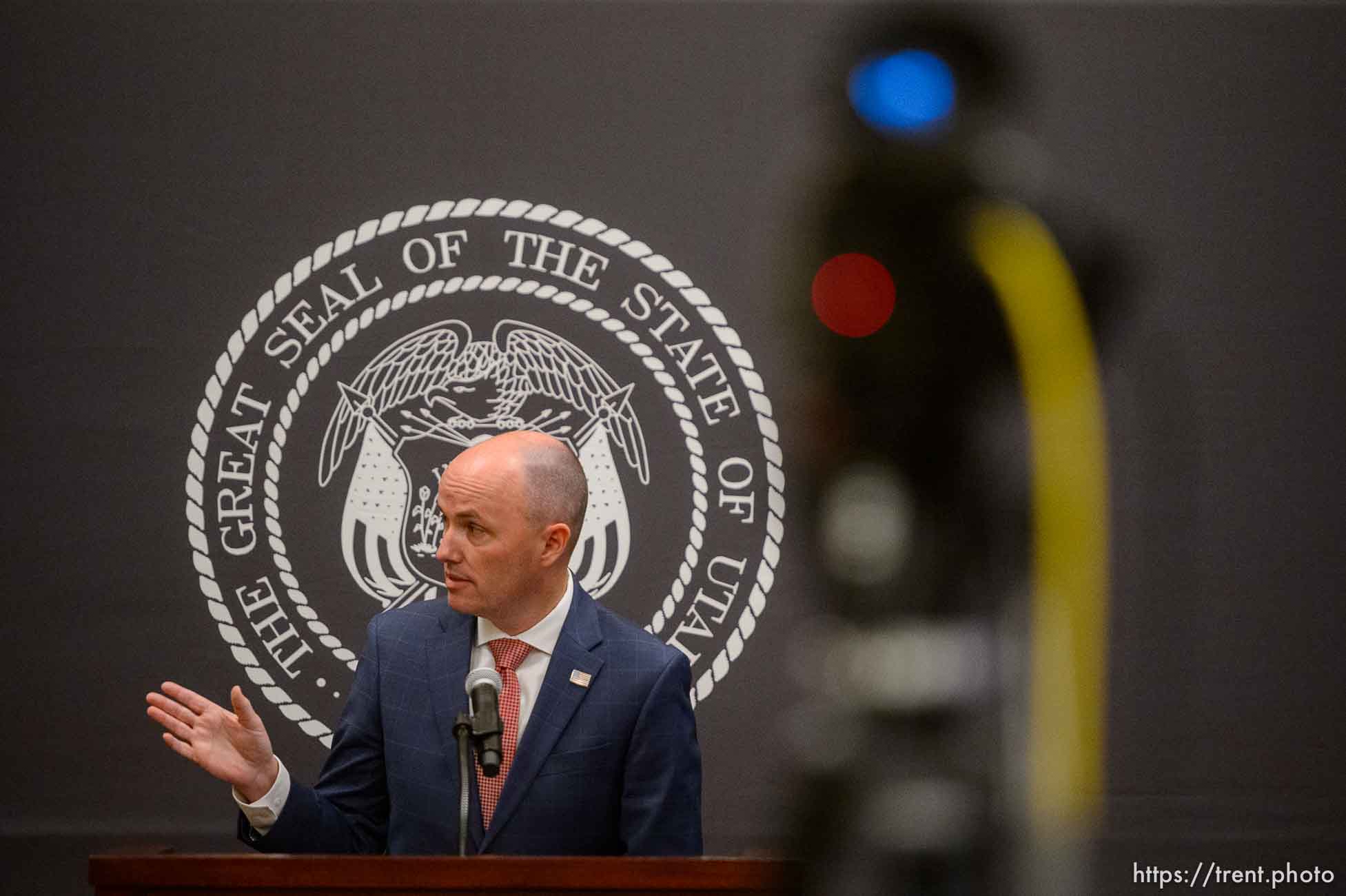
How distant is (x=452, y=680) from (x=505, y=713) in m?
0.12

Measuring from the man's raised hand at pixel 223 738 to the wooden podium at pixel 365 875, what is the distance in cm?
29

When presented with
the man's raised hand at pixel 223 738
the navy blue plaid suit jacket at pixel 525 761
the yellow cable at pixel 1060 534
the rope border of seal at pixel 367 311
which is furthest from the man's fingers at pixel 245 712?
the yellow cable at pixel 1060 534

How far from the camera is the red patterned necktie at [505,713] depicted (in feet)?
8.85

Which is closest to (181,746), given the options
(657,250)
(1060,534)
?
(1060,534)

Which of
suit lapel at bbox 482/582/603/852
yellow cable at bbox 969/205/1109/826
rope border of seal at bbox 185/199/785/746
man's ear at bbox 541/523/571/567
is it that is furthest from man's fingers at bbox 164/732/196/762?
yellow cable at bbox 969/205/1109/826

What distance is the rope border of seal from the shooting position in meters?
3.54

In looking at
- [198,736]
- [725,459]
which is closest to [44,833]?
[198,736]

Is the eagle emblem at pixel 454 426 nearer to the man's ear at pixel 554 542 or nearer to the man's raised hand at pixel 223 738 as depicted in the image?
the man's ear at pixel 554 542

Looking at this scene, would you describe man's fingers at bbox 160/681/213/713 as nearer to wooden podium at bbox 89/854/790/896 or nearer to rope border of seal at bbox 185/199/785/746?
wooden podium at bbox 89/854/790/896

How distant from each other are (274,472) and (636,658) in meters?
1.26

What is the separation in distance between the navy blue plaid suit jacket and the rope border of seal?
725 mm

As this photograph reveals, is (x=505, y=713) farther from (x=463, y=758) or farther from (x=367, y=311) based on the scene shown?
(x=367, y=311)

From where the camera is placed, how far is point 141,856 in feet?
6.89

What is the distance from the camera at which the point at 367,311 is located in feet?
11.8
